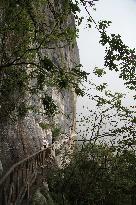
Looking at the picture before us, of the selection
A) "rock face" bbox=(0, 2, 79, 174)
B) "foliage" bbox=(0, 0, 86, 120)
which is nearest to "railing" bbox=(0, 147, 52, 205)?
"rock face" bbox=(0, 2, 79, 174)

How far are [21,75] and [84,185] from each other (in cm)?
496

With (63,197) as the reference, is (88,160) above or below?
above

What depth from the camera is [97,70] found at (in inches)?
427

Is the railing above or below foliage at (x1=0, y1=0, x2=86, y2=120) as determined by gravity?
below

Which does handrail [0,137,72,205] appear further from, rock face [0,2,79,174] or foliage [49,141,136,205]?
foliage [49,141,136,205]

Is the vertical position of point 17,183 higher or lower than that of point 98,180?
lower

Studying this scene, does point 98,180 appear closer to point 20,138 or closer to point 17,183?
point 20,138

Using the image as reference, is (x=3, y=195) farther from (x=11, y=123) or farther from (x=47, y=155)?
(x=47, y=155)

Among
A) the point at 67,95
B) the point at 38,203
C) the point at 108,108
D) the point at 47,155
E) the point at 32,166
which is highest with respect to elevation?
the point at 67,95

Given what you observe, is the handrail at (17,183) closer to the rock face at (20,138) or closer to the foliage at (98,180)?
the rock face at (20,138)

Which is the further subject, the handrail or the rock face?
the rock face

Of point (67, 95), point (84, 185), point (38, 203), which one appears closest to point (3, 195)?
point (38, 203)

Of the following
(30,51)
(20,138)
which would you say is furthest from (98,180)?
(30,51)

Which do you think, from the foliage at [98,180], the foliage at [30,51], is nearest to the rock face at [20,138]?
the foliage at [30,51]
